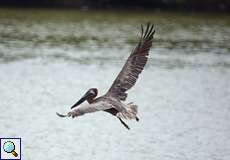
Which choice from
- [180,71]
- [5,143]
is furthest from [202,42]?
[5,143]

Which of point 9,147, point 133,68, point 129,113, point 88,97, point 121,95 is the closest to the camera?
point 129,113

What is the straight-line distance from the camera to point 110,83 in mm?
21969

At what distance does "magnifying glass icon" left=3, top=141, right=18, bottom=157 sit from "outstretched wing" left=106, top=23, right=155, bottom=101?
77.2 inches

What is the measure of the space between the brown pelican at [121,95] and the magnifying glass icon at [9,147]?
4.79 ft

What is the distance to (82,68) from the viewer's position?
24500mm

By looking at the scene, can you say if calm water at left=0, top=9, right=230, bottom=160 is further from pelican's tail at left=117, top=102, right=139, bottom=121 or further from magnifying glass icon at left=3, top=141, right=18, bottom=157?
pelican's tail at left=117, top=102, right=139, bottom=121

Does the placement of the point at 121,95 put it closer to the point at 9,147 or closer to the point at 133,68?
the point at 133,68

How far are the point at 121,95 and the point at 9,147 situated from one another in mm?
2217

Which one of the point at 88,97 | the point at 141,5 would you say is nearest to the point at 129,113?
the point at 88,97

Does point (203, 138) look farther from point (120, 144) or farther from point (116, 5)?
point (116, 5)

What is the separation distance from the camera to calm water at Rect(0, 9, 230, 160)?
1433 cm

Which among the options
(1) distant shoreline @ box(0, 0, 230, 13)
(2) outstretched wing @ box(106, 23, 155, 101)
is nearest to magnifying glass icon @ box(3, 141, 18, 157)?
(2) outstretched wing @ box(106, 23, 155, 101)

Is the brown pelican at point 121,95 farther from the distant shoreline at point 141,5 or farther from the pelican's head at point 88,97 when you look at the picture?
the distant shoreline at point 141,5

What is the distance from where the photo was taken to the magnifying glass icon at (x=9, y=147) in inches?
479
